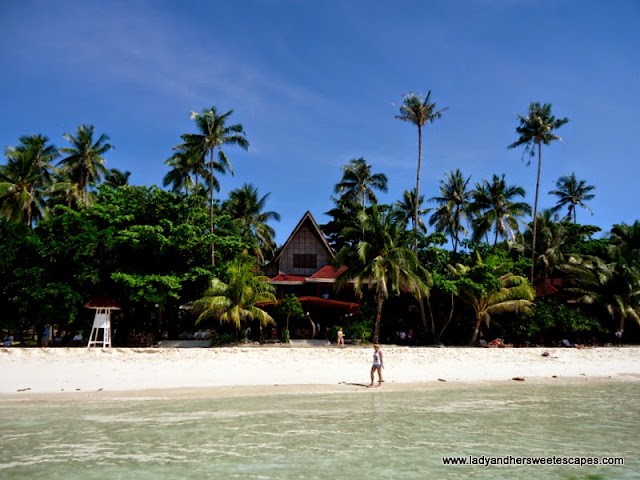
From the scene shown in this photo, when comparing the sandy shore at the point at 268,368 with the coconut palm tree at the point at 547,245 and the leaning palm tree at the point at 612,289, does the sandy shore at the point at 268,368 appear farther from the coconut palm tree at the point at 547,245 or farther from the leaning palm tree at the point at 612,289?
the coconut palm tree at the point at 547,245

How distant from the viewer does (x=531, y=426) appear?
35.8 ft

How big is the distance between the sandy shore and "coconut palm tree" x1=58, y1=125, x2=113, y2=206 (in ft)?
61.2

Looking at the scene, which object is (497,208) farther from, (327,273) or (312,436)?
(312,436)

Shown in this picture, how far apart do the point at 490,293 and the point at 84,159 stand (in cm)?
2749

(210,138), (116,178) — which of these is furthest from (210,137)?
(116,178)

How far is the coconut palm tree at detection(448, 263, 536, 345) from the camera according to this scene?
25.2 m

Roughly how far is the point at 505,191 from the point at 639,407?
23.4m

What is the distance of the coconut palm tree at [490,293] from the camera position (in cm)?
2523

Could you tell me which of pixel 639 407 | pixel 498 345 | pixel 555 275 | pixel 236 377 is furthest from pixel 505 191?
pixel 236 377

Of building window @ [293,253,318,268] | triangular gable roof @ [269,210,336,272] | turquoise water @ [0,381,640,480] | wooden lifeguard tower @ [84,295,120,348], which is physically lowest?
turquoise water @ [0,381,640,480]

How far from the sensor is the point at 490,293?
84.1 ft

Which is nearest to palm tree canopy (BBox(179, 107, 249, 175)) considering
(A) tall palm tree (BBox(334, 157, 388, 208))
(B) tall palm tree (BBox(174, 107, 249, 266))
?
(B) tall palm tree (BBox(174, 107, 249, 266))

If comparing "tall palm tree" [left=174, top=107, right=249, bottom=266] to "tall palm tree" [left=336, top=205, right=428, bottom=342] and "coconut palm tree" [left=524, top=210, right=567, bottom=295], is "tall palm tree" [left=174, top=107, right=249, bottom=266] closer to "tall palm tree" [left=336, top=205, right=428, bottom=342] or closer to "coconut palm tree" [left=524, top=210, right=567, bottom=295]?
"tall palm tree" [left=336, top=205, right=428, bottom=342]

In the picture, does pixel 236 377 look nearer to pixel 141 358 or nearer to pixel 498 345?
pixel 141 358
